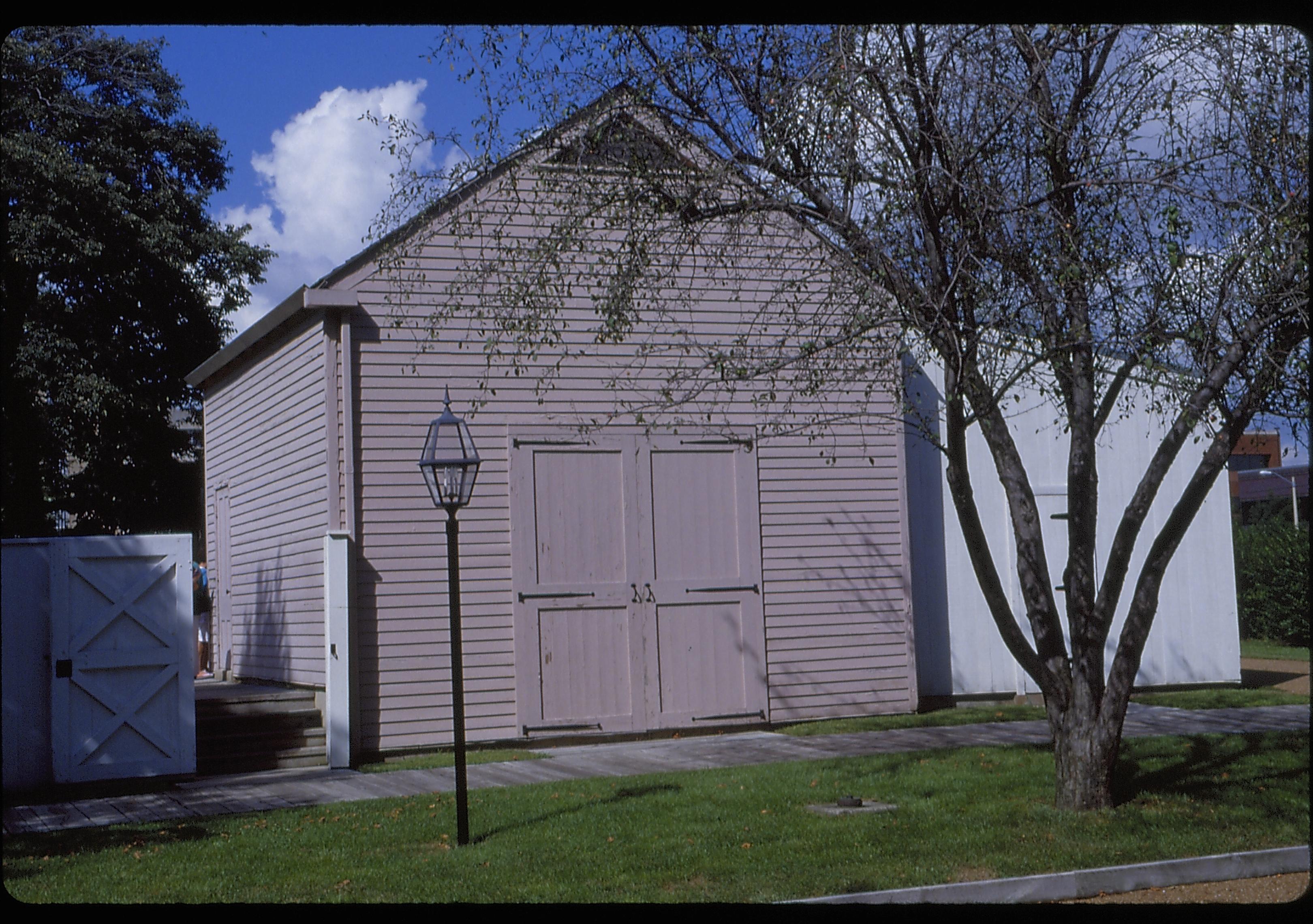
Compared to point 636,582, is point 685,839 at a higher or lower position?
lower

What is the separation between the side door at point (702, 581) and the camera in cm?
1195

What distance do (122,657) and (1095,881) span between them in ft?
24.1

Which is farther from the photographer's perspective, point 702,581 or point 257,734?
point 702,581

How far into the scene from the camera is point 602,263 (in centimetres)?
825

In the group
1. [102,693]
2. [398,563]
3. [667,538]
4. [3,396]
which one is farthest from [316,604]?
[3,396]

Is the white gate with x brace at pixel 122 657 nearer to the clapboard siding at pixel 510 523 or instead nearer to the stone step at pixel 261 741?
the stone step at pixel 261 741

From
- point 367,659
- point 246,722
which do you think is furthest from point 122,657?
point 367,659

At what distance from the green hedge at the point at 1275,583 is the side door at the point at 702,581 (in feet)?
43.8

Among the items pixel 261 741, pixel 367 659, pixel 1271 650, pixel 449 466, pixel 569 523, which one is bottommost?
pixel 1271 650

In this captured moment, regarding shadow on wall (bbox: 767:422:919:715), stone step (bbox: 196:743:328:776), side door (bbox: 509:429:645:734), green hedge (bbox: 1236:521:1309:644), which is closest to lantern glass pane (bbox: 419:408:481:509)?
side door (bbox: 509:429:645:734)

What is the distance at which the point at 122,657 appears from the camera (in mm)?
9906

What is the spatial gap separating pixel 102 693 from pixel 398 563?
263 cm

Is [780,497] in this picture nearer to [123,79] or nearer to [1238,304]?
→ [1238,304]

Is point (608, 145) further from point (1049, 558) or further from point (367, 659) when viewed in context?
point (1049, 558)
